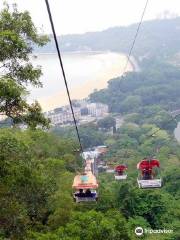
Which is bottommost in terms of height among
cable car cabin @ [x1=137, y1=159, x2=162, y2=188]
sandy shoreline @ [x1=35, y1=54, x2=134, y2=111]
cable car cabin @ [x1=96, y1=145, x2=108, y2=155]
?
cable car cabin @ [x1=96, y1=145, x2=108, y2=155]

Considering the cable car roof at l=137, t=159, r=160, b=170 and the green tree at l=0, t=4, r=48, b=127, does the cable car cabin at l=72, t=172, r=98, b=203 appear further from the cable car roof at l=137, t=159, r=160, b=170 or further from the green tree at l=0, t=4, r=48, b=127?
the green tree at l=0, t=4, r=48, b=127

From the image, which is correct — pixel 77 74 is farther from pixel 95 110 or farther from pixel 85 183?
pixel 85 183

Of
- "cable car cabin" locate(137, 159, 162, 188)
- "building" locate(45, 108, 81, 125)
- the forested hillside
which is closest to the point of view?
the forested hillside

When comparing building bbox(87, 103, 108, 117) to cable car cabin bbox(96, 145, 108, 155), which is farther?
building bbox(87, 103, 108, 117)

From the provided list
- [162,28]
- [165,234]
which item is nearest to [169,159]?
[165,234]

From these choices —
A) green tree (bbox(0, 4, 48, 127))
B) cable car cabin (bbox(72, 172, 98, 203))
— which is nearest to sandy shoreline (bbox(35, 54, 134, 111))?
cable car cabin (bbox(72, 172, 98, 203))

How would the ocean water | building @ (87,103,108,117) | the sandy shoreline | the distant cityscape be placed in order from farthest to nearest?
building @ (87,103,108,117), the ocean water, the distant cityscape, the sandy shoreline

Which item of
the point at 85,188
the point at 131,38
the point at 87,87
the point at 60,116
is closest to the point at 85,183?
the point at 85,188
